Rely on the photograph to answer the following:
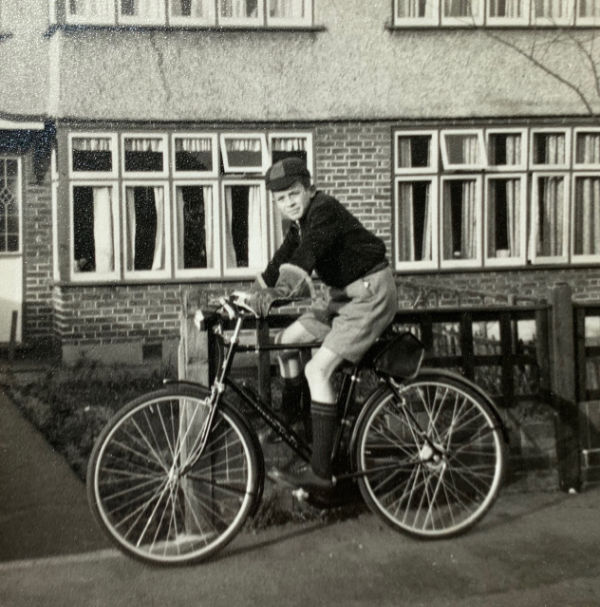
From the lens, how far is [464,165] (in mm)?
10914

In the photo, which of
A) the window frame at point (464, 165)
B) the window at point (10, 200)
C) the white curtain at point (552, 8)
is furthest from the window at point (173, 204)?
the white curtain at point (552, 8)

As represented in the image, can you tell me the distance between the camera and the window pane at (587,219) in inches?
417

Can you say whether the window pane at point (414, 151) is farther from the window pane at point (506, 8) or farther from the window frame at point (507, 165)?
the window pane at point (506, 8)

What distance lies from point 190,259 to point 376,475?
6191mm

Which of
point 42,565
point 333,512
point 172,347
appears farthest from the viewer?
point 172,347

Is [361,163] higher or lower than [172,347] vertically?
higher

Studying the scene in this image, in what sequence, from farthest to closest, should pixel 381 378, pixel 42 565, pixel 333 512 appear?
pixel 333 512 < pixel 381 378 < pixel 42 565

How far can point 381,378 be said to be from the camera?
14.5 feet

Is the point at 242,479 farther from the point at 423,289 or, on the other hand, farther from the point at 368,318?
the point at 423,289

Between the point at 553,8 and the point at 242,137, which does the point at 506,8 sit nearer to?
the point at 553,8

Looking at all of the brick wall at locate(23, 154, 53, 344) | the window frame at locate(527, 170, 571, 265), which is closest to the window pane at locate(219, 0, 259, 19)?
the brick wall at locate(23, 154, 53, 344)

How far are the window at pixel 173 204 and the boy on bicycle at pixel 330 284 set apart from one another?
5.89m

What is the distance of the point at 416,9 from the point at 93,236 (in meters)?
4.66

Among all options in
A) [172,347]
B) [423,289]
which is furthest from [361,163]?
[172,347]
